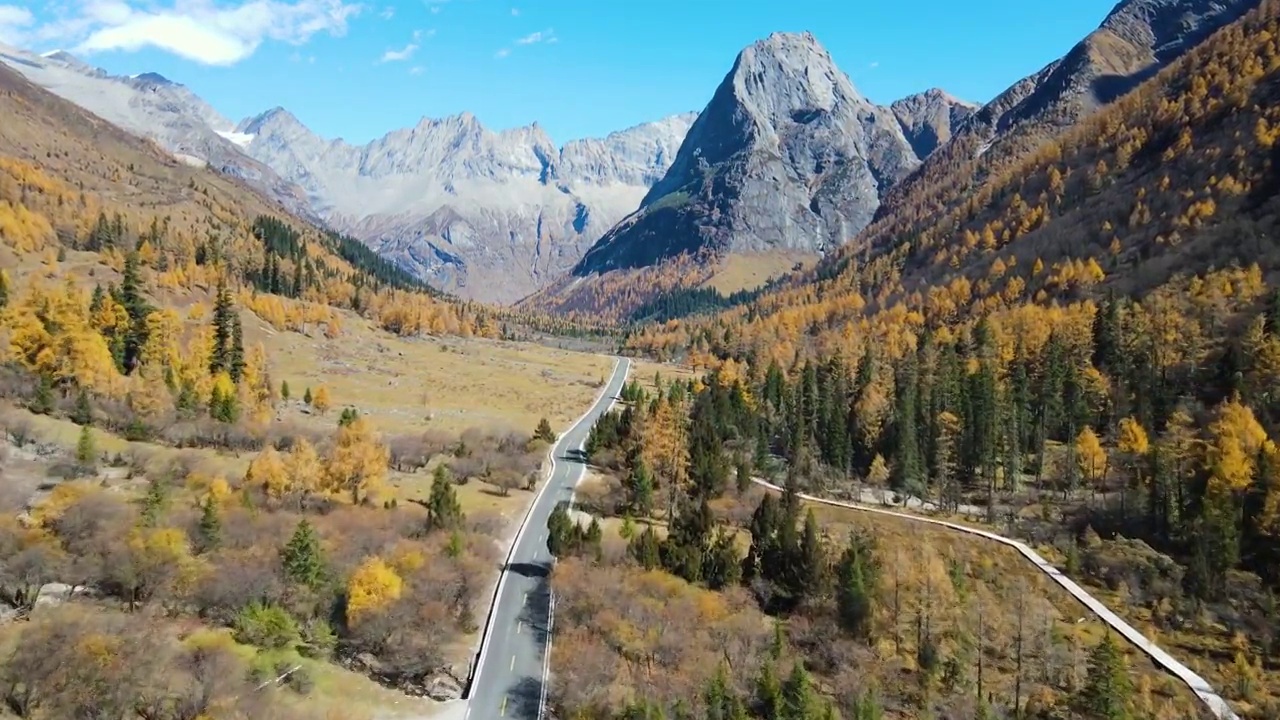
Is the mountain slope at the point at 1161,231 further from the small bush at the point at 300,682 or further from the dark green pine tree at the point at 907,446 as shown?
the small bush at the point at 300,682

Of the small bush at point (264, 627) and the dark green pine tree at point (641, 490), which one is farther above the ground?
the dark green pine tree at point (641, 490)

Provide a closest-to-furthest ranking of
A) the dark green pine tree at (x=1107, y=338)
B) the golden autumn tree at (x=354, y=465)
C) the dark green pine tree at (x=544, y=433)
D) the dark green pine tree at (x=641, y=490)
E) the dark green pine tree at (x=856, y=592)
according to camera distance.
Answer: the dark green pine tree at (x=856, y=592) → the golden autumn tree at (x=354, y=465) → the dark green pine tree at (x=641, y=490) → the dark green pine tree at (x=544, y=433) → the dark green pine tree at (x=1107, y=338)

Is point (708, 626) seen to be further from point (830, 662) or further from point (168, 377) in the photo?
point (168, 377)

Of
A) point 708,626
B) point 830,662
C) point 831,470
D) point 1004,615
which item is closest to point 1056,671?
point 1004,615

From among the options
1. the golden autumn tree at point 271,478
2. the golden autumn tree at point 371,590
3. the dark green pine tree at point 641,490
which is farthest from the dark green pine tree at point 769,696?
the golden autumn tree at point 271,478

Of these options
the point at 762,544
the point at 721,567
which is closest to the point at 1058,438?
the point at 762,544

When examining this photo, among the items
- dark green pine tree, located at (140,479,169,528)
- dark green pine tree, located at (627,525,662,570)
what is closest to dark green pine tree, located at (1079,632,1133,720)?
dark green pine tree, located at (627,525,662,570)

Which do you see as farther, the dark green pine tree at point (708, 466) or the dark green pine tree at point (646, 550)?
the dark green pine tree at point (708, 466)
